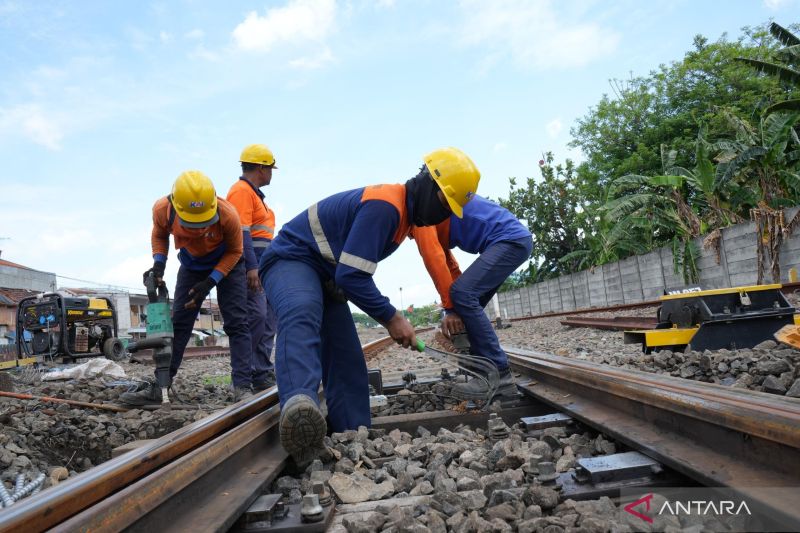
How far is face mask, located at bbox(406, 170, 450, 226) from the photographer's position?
3049 mm

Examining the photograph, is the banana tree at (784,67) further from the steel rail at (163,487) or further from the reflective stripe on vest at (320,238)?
the steel rail at (163,487)

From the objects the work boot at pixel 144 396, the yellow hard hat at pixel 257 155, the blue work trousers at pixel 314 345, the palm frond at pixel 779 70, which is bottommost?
the work boot at pixel 144 396

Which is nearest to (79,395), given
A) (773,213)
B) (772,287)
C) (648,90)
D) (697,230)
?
(772,287)

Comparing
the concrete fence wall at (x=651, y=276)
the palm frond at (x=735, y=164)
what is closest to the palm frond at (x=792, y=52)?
the palm frond at (x=735, y=164)

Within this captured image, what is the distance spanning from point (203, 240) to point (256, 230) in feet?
4.14

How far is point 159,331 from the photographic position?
4484 millimetres

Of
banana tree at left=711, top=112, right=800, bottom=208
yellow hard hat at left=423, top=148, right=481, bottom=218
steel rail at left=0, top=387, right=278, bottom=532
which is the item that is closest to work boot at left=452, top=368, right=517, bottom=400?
yellow hard hat at left=423, top=148, right=481, bottom=218

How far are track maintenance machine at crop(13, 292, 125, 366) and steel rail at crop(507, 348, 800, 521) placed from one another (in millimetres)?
10776

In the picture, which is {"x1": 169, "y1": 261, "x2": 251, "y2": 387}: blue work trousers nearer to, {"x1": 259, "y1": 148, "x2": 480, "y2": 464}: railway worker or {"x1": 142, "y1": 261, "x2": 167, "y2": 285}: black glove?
{"x1": 142, "y1": 261, "x2": 167, "y2": 285}: black glove

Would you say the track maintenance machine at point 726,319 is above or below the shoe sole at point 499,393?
above

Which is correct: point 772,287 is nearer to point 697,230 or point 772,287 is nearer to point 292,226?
point 292,226

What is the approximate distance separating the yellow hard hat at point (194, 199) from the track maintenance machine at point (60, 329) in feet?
26.6

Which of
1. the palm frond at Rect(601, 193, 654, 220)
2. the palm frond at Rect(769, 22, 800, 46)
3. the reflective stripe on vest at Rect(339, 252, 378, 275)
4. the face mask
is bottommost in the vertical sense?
the reflective stripe on vest at Rect(339, 252, 378, 275)

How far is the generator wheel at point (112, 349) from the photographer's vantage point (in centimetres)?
1182
